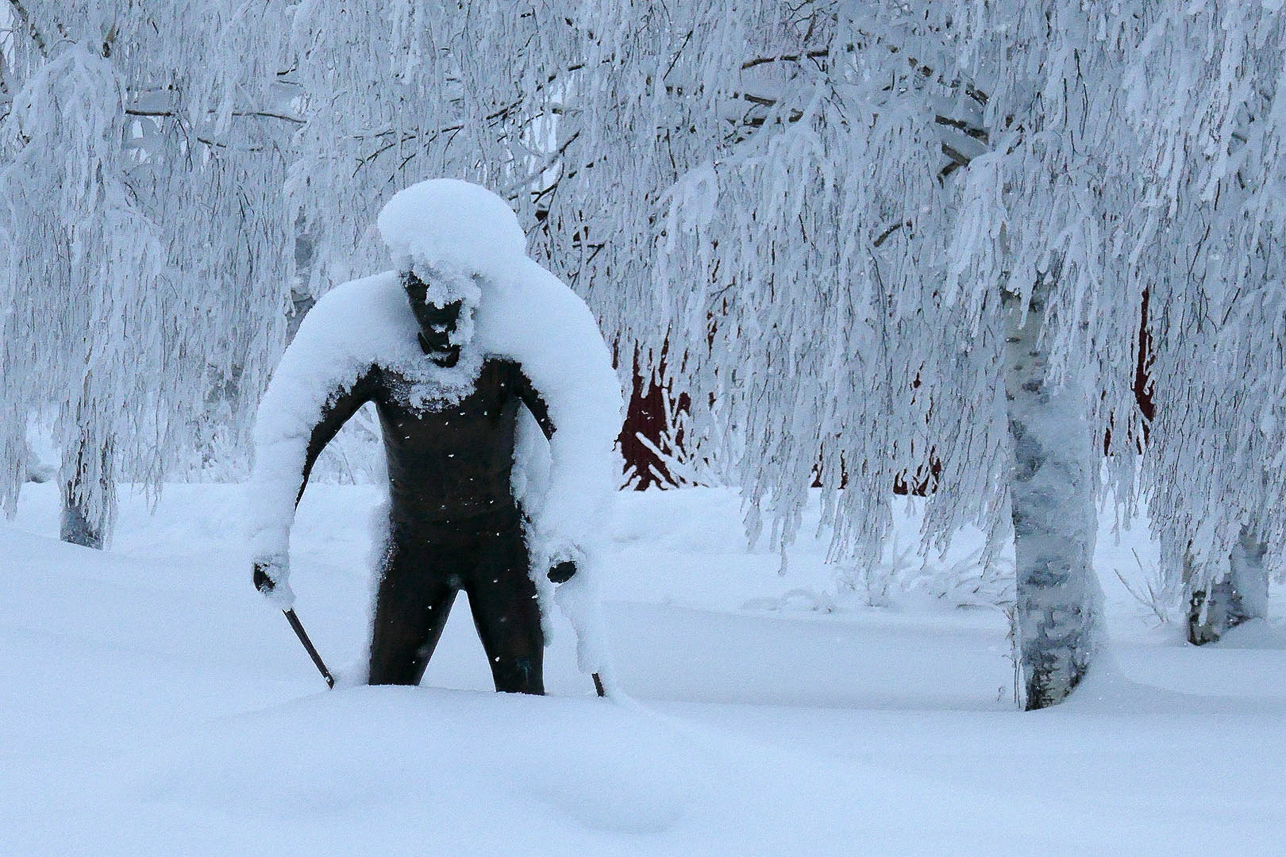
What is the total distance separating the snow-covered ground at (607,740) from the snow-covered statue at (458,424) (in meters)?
0.24

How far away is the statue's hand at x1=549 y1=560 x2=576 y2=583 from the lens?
106 inches

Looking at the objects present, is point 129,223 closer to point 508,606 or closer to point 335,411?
point 335,411

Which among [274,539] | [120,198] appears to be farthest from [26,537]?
[274,539]

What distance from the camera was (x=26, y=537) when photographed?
7.26 meters

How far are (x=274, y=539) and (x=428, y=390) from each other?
523 millimetres

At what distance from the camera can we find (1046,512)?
17.1ft

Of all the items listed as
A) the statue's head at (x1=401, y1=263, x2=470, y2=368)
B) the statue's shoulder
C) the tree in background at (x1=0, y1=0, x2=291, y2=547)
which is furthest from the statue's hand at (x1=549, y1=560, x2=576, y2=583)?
the tree in background at (x1=0, y1=0, x2=291, y2=547)

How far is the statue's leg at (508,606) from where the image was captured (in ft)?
9.53

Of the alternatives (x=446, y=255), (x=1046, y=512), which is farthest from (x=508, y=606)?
(x=1046, y=512)

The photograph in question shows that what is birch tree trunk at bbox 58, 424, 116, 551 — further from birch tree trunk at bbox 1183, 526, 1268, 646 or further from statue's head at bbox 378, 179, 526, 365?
birch tree trunk at bbox 1183, 526, 1268, 646

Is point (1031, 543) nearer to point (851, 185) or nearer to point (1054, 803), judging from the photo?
point (851, 185)

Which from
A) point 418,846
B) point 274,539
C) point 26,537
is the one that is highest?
point 274,539

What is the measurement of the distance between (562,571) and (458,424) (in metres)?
0.43

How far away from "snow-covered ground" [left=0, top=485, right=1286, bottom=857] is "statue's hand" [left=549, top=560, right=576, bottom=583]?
0.28 meters
